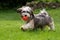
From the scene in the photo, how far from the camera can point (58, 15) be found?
77.9 ft

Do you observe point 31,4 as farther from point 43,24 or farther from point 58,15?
point 43,24

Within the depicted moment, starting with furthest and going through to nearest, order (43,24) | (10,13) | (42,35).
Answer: (10,13)
(43,24)
(42,35)

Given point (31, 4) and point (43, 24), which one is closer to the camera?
point (43, 24)

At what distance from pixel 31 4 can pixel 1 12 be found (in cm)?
286


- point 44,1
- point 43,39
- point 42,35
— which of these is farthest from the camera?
point 44,1

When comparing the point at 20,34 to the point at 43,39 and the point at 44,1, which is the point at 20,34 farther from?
the point at 44,1

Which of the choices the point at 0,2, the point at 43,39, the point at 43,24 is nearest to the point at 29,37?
the point at 43,39

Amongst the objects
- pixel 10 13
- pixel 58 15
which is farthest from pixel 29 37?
pixel 10 13

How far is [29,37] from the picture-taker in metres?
9.97

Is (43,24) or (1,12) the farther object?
(1,12)

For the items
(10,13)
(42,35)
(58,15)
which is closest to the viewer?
(42,35)

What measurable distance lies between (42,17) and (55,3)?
613 inches

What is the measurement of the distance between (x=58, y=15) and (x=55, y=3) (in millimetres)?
3442

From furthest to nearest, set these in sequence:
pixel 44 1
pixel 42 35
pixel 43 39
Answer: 1. pixel 44 1
2. pixel 42 35
3. pixel 43 39
